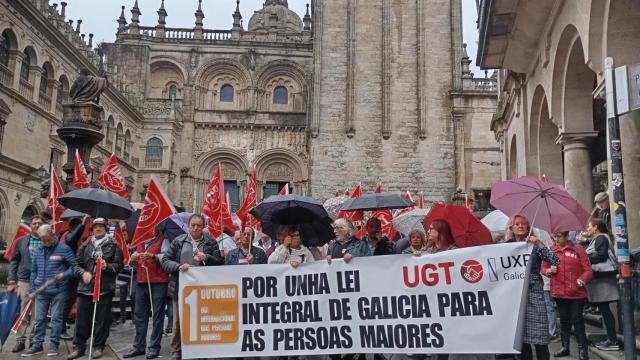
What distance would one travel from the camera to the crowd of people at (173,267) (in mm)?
6270

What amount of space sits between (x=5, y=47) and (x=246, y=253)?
20.6m

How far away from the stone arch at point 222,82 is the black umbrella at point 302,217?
34.2m

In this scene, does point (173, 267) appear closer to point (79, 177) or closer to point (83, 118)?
point (79, 177)

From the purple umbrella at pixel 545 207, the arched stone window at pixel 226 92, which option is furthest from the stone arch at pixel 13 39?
the purple umbrella at pixel 545 207

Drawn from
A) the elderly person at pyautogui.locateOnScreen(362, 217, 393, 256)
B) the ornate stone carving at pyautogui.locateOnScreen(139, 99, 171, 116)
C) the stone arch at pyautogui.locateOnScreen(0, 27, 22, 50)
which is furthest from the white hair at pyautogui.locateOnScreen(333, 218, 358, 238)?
the ornate stone carving at pyautogui.locateOnScreen(139, 99, 171, 116)

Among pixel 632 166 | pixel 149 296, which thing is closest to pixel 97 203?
pixel 149 296

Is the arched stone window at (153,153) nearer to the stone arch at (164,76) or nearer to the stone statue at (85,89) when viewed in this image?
the stone arch at (164,76)

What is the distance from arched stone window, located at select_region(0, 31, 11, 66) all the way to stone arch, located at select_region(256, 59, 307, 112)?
20432 millimetres

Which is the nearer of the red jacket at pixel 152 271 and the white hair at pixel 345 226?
the white hair at pixel 345 226

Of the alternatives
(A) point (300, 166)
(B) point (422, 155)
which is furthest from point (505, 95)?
(A) point (300, 166)

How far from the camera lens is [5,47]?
2223 cm

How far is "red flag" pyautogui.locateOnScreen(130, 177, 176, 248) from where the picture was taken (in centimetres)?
737

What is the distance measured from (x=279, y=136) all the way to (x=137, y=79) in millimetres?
11403

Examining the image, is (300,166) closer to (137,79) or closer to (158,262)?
(137,79)
